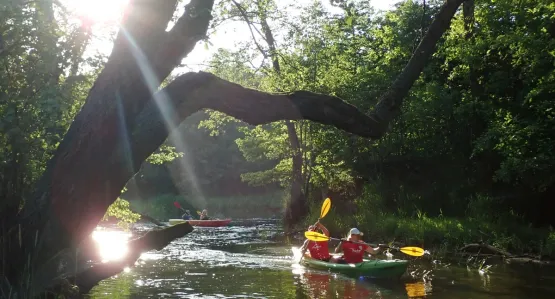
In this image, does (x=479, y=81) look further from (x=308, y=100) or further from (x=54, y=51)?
(x=54, y=51)

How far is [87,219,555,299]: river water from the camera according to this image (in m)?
8.63

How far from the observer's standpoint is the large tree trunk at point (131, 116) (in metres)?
4.98

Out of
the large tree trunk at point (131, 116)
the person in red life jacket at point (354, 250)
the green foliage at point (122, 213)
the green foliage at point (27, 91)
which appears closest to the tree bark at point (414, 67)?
the large tree trunk at point (131, 116)

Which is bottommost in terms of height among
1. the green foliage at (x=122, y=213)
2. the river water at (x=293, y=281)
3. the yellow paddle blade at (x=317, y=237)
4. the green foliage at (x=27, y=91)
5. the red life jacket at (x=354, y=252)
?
the river water at (x=293, y=281)

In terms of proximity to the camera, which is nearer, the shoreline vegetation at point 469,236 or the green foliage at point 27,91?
the green foliage at point 27,91

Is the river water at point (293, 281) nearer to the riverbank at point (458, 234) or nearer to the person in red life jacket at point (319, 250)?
the person in red life jacket at point (319, 250)

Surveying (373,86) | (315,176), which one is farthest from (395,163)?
(315,176)

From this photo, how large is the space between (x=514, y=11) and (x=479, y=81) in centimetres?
277

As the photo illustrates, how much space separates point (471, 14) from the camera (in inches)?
622

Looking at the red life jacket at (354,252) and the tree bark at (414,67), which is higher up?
the tree bark at (414,67)

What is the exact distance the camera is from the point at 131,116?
5570mm

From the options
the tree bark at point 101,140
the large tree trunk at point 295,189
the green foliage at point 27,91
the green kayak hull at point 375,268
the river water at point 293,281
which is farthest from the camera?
the large tree trunk at point 295,189

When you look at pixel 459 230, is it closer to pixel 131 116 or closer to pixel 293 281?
pixel 293 281

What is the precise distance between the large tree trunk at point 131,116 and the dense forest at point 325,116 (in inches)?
0.6
